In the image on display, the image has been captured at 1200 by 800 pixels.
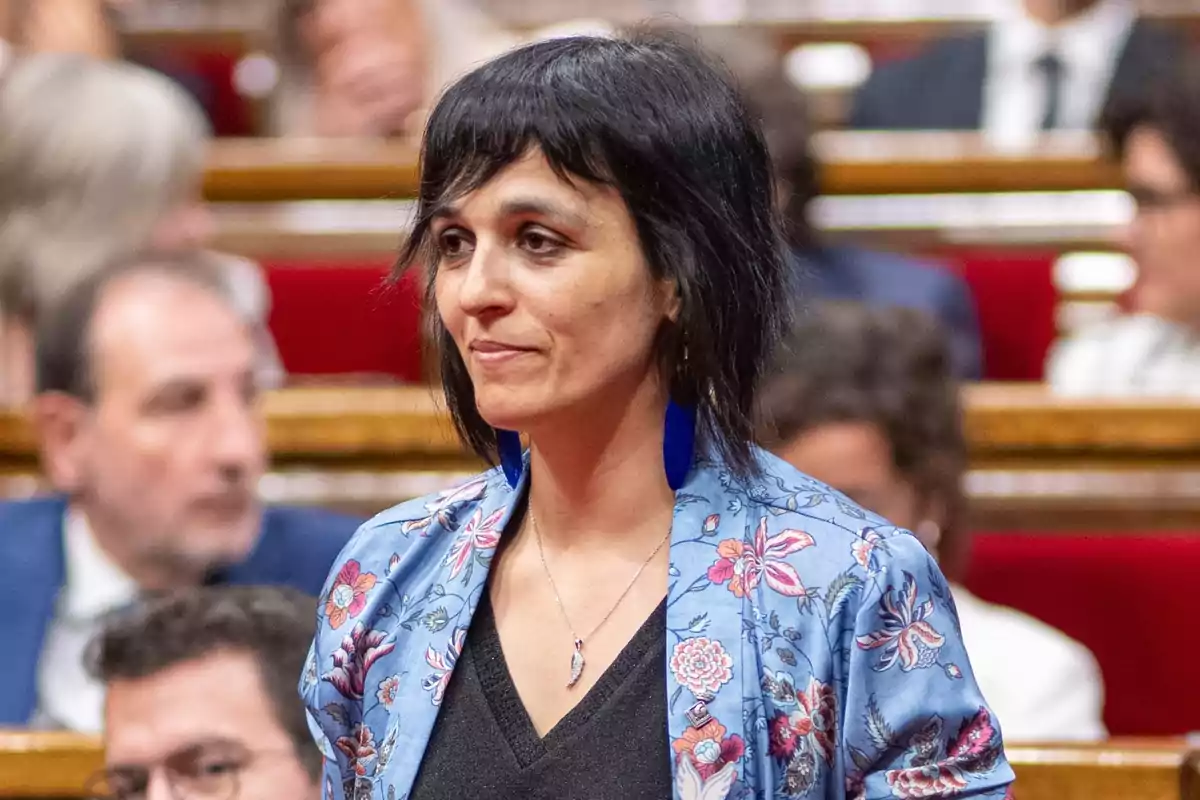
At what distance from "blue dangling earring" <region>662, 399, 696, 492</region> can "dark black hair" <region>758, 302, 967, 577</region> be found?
427 mm

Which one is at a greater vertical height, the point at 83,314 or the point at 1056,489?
the point at 83,314

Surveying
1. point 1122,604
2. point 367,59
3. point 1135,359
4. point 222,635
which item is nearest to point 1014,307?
point 1135,359

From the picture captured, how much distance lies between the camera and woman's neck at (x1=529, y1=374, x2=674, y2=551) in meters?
0.60

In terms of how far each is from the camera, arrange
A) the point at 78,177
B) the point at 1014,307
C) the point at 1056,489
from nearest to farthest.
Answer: the point at 1056,489 → the point at 78,177 → the point at 1014,307

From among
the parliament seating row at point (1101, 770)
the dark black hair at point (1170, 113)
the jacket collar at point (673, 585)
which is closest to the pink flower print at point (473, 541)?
the jacket collar at point (673, 585)

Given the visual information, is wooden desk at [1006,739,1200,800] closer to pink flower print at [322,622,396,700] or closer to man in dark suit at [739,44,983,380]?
pink flower print at [322,622,396,700]

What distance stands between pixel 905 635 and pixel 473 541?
144mm

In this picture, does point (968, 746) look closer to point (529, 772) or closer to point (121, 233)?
point (529, 772)

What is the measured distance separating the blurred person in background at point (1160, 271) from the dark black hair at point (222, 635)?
895 millimetres

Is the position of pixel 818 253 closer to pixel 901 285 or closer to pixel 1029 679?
pixel 901 285

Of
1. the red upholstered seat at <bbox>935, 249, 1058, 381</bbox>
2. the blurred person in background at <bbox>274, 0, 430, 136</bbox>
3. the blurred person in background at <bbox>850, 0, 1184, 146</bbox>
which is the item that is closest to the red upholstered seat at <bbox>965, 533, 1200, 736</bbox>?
the red upholstered seat at <bbox>935, 249, 1058, 381</bbox>

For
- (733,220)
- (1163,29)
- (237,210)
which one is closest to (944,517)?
(733,220)

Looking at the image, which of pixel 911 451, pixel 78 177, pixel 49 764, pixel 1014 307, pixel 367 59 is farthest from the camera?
pixel 367 59

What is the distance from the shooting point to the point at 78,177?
1562 millimetres
